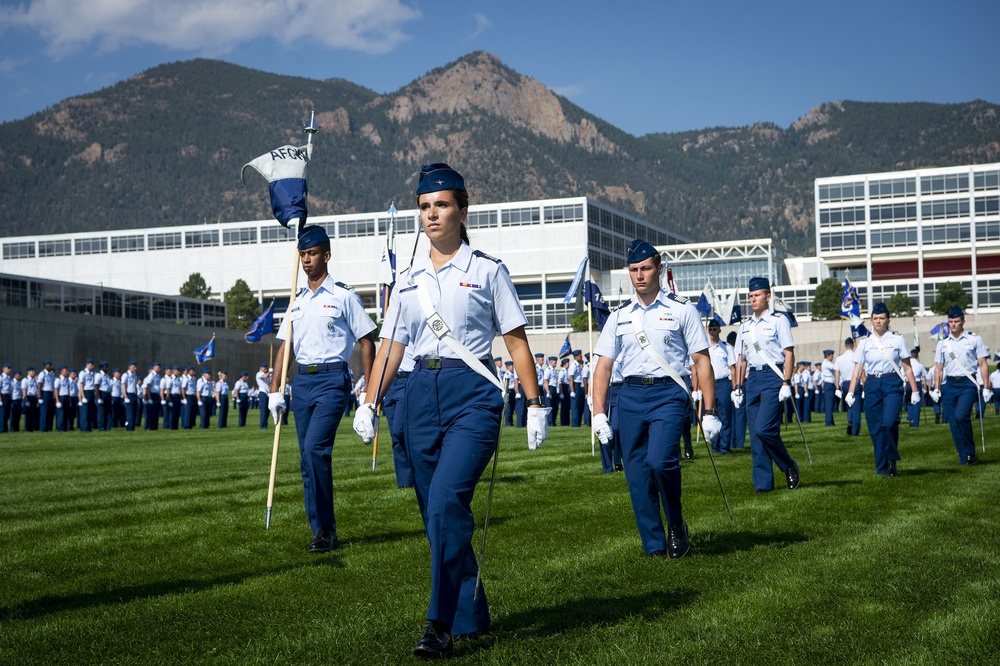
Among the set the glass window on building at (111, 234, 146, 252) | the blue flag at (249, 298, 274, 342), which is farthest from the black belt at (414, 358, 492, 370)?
the glass window on building at (111, 234, 146, 252)

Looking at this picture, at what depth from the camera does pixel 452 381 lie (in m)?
5.79

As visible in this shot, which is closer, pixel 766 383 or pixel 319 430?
pixel 319 430

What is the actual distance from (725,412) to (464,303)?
1678 centimetres

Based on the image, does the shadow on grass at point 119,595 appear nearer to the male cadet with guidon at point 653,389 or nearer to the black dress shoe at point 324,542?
the black dress shoe at point 324,542

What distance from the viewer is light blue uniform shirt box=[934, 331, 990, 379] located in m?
16.4

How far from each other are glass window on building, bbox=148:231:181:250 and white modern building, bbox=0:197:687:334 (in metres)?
0.11

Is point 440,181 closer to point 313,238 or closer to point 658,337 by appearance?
point 658,337

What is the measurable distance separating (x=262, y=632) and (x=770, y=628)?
2.69m

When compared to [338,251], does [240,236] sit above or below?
above

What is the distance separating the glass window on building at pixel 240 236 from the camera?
11969 centimetres

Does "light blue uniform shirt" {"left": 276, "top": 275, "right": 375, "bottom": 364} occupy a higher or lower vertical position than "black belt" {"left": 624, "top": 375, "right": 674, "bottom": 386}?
higher

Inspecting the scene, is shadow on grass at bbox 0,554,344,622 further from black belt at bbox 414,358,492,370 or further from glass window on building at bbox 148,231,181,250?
glass window on building at bbox 148,231,181,250

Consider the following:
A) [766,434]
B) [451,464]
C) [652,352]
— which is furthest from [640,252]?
[766,434]

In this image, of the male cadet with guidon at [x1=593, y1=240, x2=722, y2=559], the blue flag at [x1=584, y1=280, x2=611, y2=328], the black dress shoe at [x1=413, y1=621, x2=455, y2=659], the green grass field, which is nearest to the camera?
the black dress shoe at [x1=413, y1=621, x2=455, y2=659]
